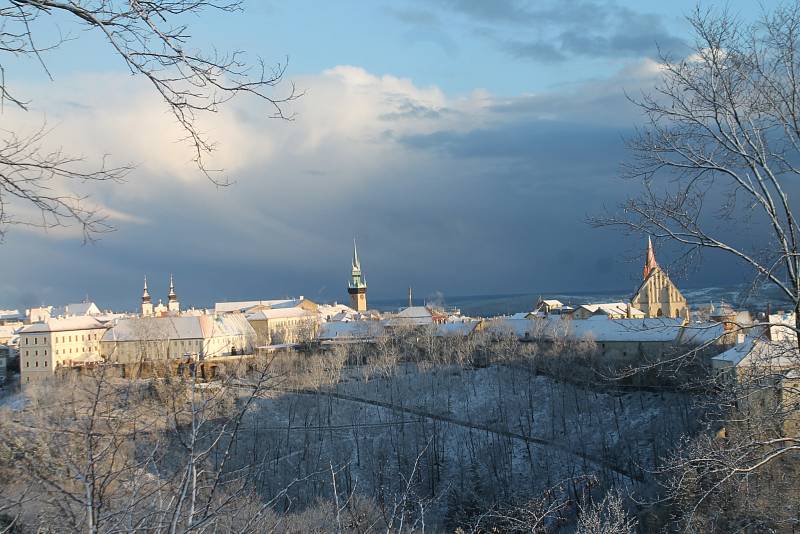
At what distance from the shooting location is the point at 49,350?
2657 inches

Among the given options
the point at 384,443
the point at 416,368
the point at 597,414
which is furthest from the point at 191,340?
the point at 597,414

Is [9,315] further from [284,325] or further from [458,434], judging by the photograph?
[458,434]

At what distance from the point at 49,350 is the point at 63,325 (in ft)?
12.3

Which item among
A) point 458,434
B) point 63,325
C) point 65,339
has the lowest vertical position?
point 458,434

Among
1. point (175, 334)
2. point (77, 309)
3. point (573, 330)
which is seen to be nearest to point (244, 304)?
point (77, 309)

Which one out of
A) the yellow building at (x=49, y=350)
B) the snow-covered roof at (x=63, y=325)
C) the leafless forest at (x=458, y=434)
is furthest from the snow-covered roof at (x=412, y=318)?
the snow-covered roof at (x=63, y=325)

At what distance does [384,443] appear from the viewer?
42.0 metres

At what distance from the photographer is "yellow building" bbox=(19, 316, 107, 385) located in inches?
2623

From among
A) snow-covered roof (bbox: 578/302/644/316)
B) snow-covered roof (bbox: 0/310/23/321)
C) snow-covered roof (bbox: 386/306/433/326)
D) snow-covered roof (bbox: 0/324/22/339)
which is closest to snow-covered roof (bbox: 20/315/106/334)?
snow-covered roof (bbox: 0/324/22/339)

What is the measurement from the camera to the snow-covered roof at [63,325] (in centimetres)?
6838

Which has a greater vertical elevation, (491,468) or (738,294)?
(738,294)

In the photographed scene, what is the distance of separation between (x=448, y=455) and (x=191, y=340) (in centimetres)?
3357

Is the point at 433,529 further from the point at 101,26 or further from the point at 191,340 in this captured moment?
the point at 191,340

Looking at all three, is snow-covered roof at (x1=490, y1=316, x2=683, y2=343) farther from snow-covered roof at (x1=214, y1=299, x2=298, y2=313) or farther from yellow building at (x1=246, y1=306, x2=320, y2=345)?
snow-covered roof at (x1=214, y1=299, x2=298, y2=313)
